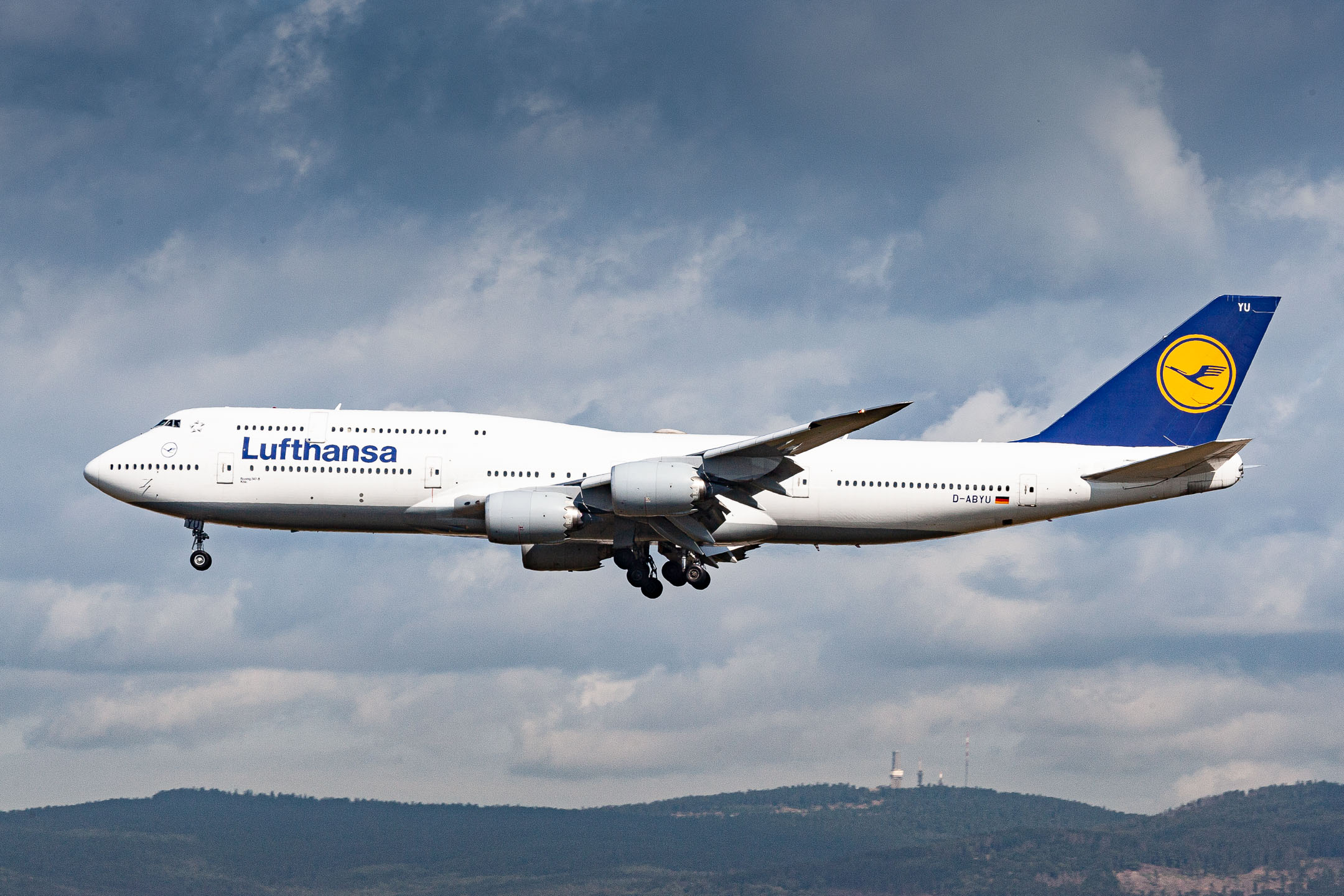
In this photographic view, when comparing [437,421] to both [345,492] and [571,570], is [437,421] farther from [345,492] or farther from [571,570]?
[571,570]

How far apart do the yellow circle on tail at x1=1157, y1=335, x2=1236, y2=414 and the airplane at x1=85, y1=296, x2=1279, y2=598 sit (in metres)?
3.69

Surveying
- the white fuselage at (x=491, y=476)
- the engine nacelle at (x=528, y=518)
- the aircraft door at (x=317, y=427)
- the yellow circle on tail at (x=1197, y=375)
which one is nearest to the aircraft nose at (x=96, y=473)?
the white fuselage at (x=491, y=476)

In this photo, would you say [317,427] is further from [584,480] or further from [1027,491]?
[1027,491]

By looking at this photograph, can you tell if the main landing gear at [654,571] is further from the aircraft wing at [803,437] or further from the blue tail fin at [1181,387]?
the blue tail fin at [1181,387]

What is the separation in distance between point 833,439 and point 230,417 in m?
21.5

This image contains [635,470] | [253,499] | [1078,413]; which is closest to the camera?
[635,470]

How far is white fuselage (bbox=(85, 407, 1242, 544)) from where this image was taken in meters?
50.5

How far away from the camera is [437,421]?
5172cm

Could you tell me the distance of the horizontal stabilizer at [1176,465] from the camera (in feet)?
159

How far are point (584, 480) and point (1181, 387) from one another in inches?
921

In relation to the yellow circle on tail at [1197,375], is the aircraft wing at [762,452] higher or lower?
lower

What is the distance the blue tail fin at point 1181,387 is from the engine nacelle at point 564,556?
668 inches

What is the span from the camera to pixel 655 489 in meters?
47.0

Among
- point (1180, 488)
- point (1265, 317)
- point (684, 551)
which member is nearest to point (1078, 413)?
point (1180, 488)
